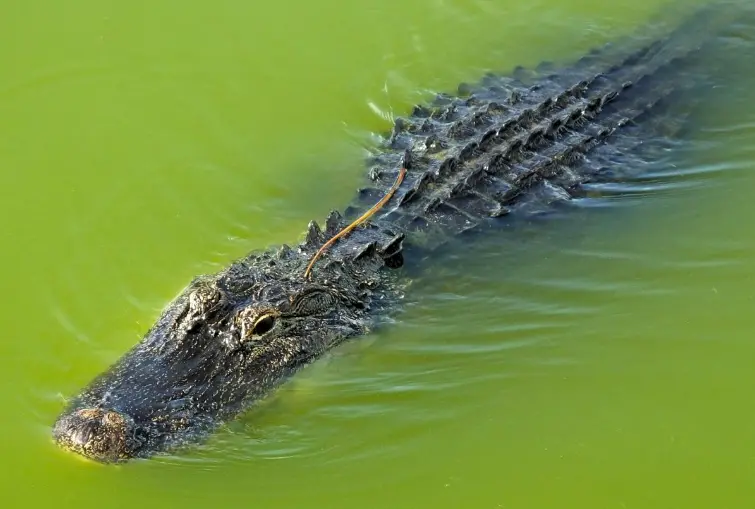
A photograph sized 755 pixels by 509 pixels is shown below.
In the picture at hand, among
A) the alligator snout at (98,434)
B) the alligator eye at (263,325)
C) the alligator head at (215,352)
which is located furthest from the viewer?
the alligator eye at (263,325)

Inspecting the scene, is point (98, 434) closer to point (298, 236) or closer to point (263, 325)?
point (263, 325)

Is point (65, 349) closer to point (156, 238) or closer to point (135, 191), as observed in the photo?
point (156, 238)

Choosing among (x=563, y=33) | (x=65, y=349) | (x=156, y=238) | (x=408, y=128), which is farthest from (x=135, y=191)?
(x=563, y=33)

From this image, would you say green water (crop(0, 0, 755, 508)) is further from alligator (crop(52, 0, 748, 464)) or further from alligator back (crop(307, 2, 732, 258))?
alligator back (crop(307, 2, 732, 258))

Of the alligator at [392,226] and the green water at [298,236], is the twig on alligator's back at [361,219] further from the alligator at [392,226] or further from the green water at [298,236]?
the green water at [298,236]

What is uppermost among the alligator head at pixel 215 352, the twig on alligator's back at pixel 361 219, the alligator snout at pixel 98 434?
the twig on alligator's back at pixel 361 219

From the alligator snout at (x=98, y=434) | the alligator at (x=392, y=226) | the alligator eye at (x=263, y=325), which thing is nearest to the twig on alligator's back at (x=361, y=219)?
the alligator at (x=392, y=226)
